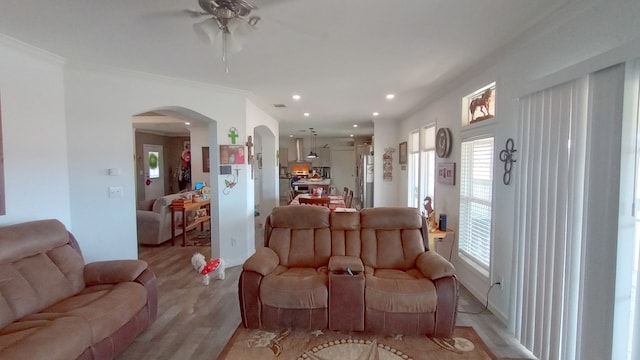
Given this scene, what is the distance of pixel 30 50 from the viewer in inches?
108

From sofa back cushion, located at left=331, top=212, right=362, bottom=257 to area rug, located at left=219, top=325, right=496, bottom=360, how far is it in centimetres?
83

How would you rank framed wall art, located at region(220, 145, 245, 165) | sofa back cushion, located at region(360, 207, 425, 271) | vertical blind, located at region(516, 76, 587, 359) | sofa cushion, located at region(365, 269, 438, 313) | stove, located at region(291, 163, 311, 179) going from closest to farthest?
vertical blind, located at region(516, 76, 587, 359), sofa cushion, located at region(365, 269, 438, 313), sofa back cushion, located at region(360, 207, 425, 271), framed wall art, located at region(220, 145, 245, 165), stove, located at region(291, 163, 311, 179)

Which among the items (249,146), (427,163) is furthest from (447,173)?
(249,146)

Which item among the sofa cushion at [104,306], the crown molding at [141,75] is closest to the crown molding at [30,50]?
the crown molding at [141,75]

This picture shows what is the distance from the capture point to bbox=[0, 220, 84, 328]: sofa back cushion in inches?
83.4

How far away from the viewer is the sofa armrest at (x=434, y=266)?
8.30 ft

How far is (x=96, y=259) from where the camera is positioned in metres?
3.44

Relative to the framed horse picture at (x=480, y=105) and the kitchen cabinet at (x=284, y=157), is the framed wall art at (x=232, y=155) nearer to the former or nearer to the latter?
the framed horse picture at (x=480, y=105)

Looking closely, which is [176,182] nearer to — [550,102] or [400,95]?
[400,95]

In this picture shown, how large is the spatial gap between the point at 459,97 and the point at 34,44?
14.9ft

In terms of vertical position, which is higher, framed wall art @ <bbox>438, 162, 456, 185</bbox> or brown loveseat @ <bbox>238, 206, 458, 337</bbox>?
framed wall art @ <bbox>438, 162, 456, 185</bbox>

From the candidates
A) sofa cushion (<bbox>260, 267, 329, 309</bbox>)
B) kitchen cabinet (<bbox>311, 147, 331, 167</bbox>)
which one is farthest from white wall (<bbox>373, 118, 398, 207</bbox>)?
kitchen cabinet (<bbox>311, 147, 331, 167</bbox>)

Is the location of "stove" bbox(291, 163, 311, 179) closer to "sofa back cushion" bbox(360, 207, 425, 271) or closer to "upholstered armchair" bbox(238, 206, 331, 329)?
"sofa back cushion" bbox(360, 207, 425, 271)

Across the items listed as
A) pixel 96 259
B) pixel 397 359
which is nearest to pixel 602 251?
pixel 397 359
